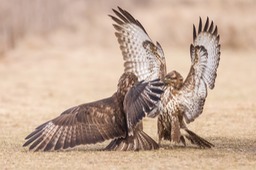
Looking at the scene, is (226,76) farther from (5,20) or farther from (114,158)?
(114,158)

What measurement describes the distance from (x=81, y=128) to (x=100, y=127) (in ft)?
0.75

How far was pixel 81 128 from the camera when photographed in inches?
420

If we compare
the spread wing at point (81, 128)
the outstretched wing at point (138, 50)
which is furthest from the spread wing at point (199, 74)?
the spread wing at point (81, 128)

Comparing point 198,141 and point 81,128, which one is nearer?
point 81,128

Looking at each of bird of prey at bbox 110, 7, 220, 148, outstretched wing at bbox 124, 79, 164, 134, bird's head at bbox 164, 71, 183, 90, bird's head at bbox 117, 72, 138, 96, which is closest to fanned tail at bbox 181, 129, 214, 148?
bird of prey at bbox 110, 7, 220, 148

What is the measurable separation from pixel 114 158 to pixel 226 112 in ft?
18.4

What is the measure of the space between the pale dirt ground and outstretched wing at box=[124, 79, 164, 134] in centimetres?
45

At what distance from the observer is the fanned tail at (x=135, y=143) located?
10.6 metres

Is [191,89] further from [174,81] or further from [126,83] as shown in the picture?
[126,83]

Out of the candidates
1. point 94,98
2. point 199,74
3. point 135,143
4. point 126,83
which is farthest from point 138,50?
point 94,98

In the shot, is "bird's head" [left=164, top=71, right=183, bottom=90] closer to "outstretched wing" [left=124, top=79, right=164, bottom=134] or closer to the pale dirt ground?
"outstretched wing" [left=124, top=79, right=164, bottom=134]

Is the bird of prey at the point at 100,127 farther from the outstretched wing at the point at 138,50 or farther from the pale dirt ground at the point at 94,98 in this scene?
the outstretched wing at the point at 138,50

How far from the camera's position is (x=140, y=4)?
1357 inches

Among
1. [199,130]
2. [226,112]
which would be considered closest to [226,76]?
[226,112]
